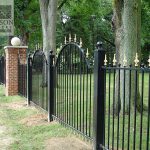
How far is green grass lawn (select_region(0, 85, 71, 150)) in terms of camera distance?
7.17 meters

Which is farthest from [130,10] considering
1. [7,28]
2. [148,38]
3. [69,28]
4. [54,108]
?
[148,38]

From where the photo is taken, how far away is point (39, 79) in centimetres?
1094

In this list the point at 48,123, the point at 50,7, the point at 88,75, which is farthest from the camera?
the point at 50,7

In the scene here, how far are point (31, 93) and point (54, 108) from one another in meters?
3.15

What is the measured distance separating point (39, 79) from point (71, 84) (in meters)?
3.04

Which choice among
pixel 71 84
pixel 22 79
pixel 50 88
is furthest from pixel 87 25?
pixel 71 84

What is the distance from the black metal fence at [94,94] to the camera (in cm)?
592

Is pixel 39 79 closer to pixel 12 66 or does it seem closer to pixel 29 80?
pixel 29 80

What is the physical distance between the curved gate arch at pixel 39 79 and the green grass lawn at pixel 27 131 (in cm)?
40

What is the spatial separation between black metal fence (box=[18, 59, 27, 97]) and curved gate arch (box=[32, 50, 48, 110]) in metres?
1.59

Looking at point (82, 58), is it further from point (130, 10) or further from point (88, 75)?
point (130, 10)

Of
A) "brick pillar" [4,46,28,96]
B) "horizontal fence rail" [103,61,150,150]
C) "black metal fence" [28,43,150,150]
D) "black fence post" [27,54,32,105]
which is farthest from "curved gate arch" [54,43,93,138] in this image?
"brick pillar" [4,46,28,96]

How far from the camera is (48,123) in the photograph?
29.4 ft

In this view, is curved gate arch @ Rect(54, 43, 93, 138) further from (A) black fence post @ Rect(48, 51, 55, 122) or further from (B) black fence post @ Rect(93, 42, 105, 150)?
(B) black fence post @ Rect(93, 42, 105, 150)
